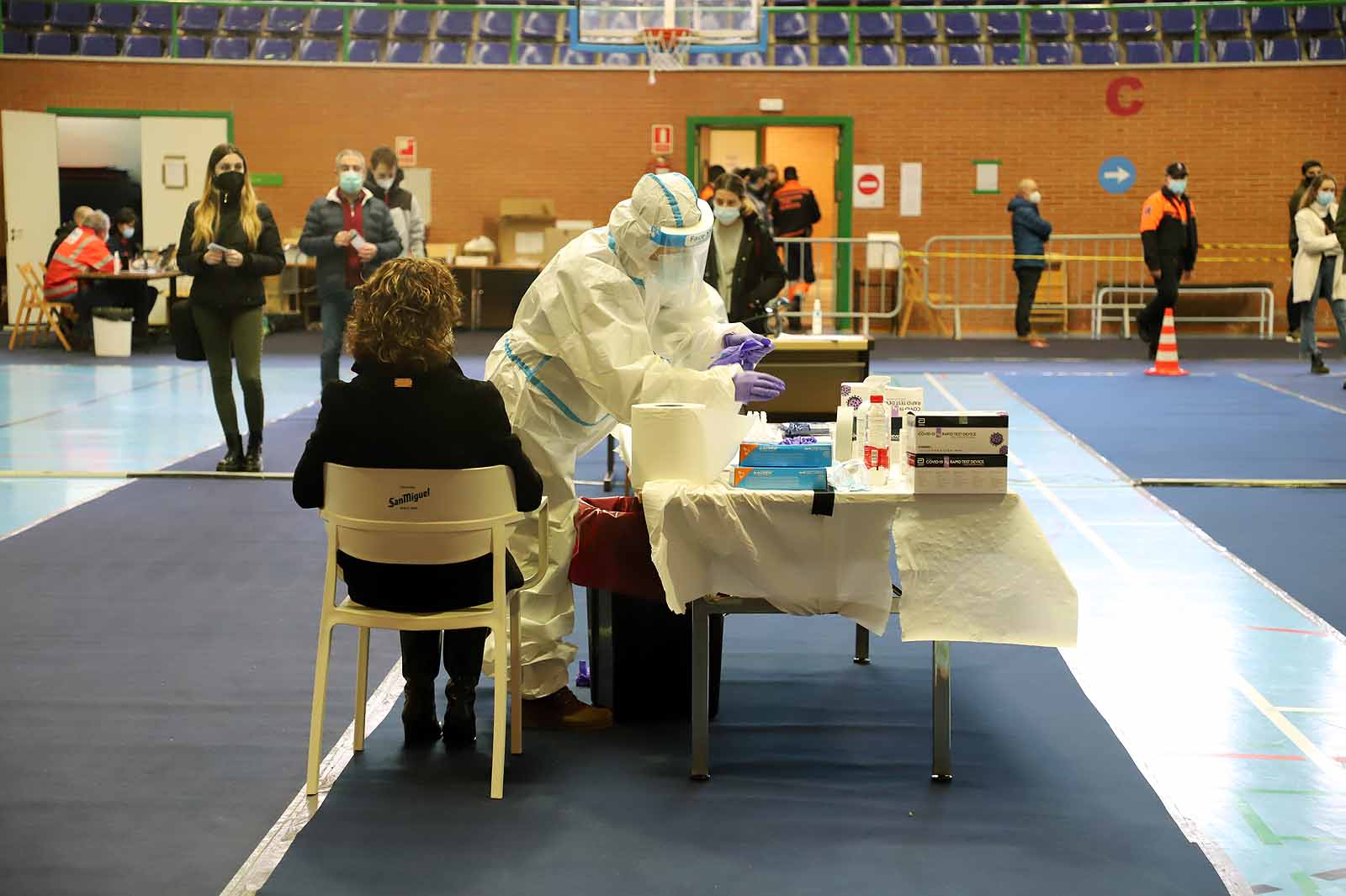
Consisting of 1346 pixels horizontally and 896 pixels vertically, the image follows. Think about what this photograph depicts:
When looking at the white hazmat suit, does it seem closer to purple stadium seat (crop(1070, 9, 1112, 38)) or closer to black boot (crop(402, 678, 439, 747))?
black boot (crop(402, 678, 439, 747))

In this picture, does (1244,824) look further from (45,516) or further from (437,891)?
(45,516)

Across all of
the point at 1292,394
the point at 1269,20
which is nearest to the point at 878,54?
the point at 1269,20

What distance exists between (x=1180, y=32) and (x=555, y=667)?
662 inches

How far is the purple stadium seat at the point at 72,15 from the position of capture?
19.2 metres

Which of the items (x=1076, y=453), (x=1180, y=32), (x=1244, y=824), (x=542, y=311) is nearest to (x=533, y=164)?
(x=1180, y=32)

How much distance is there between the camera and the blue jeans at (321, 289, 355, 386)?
9.61m

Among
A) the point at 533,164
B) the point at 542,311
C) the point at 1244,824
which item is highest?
the point at 533,164

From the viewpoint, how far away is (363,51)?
62.3 feet

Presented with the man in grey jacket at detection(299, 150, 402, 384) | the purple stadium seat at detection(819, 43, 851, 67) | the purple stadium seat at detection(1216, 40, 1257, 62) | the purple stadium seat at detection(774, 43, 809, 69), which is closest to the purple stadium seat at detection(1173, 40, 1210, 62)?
the purple stadium seat at detection(1216, 40, 1257, 62)

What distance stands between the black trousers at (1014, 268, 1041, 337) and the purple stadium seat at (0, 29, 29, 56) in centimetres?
1275

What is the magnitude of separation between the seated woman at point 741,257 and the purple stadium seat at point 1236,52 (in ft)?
36.3

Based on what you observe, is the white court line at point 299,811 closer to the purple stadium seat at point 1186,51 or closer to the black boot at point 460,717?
the black boot at point 460,717

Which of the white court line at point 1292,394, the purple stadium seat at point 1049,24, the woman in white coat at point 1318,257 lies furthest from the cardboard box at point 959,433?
the purple stadium seat at point 1049,24

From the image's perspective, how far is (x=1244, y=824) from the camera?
3604 mm
